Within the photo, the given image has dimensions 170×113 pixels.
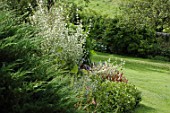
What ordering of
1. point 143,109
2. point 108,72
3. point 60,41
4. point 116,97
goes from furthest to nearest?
point 143,109, point 108,72, point 116,97, point 60,41

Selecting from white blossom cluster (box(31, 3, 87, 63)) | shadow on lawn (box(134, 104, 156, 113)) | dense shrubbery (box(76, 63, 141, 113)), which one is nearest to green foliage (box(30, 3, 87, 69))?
white blossom cluster (box(31, 3, 87, 63))

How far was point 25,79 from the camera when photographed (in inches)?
168

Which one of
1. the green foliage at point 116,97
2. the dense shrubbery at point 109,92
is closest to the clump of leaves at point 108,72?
the dense shrubbery at point 109,92

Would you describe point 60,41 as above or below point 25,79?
above

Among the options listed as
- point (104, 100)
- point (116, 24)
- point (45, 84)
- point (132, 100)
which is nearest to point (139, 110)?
point (132, 100)

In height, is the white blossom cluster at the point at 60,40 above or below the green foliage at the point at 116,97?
above

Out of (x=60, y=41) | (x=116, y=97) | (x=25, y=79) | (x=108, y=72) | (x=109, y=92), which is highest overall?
(x=60, y=41)

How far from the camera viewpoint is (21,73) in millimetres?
4113

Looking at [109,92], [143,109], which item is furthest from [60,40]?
[143,109]

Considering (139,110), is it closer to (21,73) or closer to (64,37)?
(64,37)

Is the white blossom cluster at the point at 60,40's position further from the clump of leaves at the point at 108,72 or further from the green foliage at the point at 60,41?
the clump of leaves at the point at 108,72

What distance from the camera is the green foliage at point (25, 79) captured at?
4086 millimetres

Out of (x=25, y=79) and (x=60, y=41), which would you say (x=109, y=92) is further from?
(x=25, y=79)

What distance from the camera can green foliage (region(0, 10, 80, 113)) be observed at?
409 centimetres
